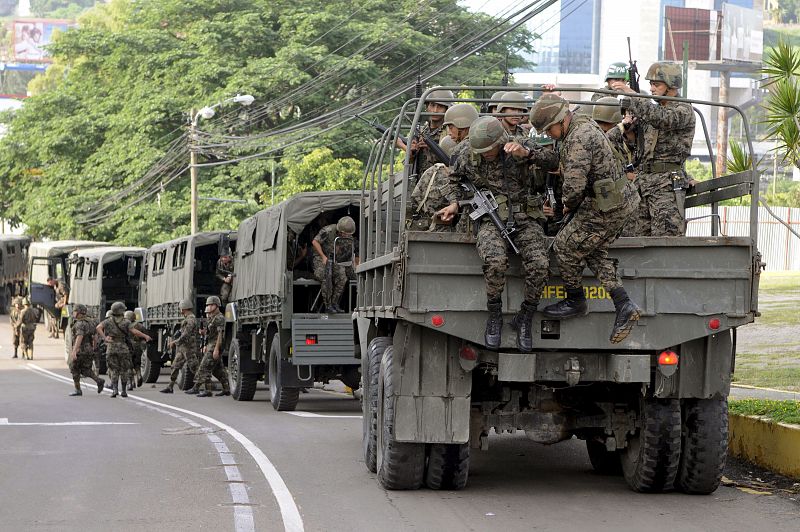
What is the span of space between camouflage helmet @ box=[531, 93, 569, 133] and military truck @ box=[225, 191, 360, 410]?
9.27 meters

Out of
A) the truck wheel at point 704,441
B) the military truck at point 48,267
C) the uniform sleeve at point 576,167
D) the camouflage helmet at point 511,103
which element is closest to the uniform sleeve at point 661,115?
the camouflage helmet at point 511,103

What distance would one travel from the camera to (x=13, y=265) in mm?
60719

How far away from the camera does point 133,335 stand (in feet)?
77.8

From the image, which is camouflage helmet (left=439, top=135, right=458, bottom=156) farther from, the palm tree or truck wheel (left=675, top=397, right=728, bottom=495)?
the palm tree

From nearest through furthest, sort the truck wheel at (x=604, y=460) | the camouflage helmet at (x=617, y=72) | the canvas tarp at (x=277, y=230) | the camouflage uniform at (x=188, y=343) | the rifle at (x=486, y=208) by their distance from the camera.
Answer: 1. the rifle at (x=486, y=208)
2. the camouflage helmet at (x=617, y=72)
3. the truck wheel at (x=604, y=460)
4. the canvas tarp at (x=277, y=230)
5. the camouflage uniform at (x=188, y=343)

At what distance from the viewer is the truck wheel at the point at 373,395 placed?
1077cm

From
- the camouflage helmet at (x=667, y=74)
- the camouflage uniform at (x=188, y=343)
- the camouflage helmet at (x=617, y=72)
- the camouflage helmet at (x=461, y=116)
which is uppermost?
the camouflage helmet at (x=617, y=72)

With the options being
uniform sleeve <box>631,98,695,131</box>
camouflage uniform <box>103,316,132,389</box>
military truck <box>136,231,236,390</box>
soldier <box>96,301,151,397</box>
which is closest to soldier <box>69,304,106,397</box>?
soldier <box>96,301,151,397</box>

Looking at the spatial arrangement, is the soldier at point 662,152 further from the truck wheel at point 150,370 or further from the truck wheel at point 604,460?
the truck wheel at point 150,370

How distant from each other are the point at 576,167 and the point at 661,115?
1.63m

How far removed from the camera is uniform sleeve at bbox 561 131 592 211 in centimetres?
934

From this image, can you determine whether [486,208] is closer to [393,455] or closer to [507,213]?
[507,213]

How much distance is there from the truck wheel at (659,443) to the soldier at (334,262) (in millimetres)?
9342

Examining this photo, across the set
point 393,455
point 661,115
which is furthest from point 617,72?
point 393,455
